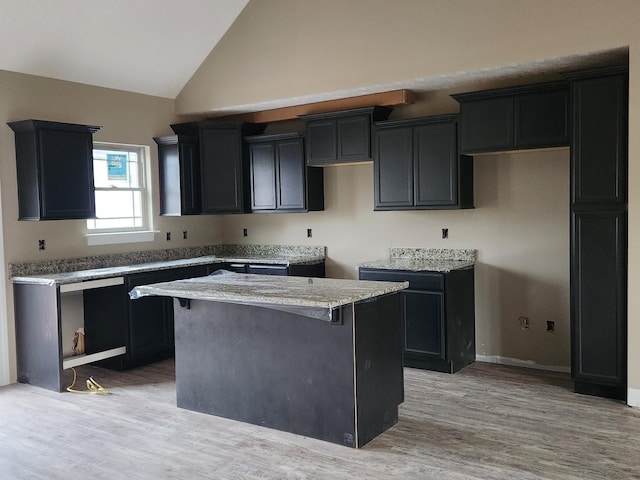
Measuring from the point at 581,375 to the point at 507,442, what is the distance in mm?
1205

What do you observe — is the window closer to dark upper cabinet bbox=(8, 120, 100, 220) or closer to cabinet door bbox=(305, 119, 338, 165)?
dark upper cabinet bbox=(8, 120, 100, 220)

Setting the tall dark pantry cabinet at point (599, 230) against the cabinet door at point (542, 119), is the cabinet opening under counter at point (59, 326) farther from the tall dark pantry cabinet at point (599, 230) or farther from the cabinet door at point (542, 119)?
the tall dark pantry cabinet at point (599, 230)

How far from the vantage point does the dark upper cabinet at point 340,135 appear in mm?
5738

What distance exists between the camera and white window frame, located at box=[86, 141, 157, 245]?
19.8 ft

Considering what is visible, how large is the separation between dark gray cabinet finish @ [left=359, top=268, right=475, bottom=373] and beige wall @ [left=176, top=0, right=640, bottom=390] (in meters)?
0.32

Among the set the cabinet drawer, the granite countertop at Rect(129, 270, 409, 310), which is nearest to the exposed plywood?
the cabinet drawer

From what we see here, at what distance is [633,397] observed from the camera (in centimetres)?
420

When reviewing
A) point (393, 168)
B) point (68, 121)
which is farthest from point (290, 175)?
point (68, 121)

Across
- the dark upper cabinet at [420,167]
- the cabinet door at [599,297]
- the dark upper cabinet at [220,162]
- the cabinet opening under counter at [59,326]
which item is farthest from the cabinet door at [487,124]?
the cabinet opening under counter at [59,326]

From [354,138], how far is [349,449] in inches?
125

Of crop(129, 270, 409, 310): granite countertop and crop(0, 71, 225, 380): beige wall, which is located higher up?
crop(0, 71, 225, 380): beige wall

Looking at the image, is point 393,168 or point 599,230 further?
point 393,168

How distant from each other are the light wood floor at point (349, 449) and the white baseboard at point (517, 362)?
0.41 metres

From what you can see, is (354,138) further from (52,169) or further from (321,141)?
(52,169)
